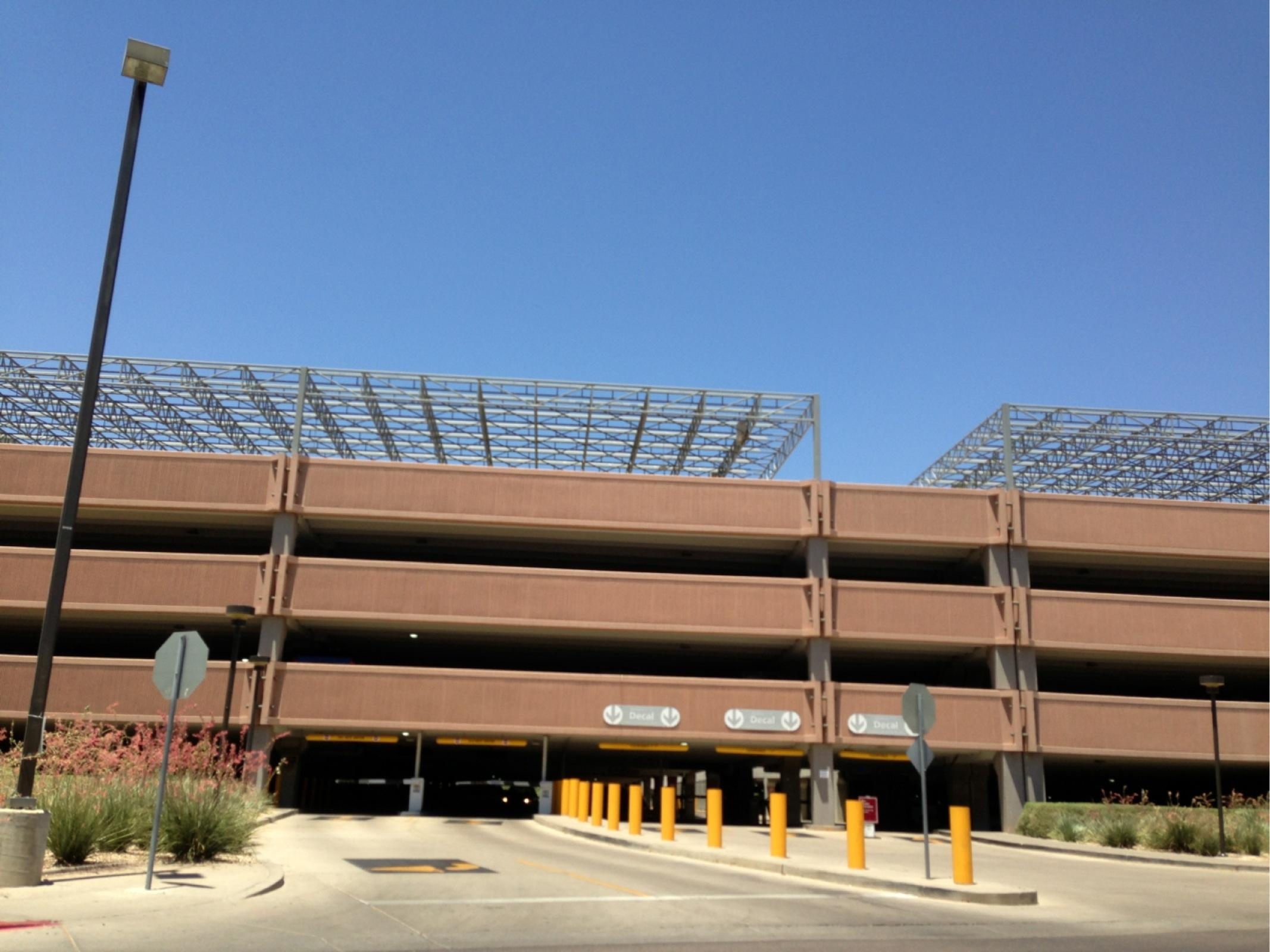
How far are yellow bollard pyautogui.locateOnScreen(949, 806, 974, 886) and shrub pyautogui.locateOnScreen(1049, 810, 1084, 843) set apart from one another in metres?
17.6

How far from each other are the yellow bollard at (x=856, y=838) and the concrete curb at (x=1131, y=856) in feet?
24.3

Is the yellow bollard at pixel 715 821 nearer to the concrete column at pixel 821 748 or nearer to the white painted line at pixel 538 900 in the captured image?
the white painted line at pixel 538 900

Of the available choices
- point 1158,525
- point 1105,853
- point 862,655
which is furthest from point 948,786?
point 1105,853

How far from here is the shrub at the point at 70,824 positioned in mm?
14500

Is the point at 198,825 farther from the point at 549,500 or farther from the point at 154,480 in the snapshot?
the point at 154,480

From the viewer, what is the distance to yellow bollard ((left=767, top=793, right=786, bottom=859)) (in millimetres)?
20281

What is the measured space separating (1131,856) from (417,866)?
50.9 feet

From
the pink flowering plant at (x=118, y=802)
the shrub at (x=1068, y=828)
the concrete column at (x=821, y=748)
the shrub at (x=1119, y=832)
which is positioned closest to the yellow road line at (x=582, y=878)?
the pink flowering plant at (x=118, y=802)

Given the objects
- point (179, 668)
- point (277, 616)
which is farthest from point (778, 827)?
point (277, 616)

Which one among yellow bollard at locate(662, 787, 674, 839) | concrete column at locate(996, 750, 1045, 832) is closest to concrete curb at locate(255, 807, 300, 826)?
yellow bollard at locate(662, 787, 674, 839)

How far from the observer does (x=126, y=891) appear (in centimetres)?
1243

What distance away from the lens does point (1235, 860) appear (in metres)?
23.4

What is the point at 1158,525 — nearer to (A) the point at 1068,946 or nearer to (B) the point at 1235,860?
(B) the point at 1235,860

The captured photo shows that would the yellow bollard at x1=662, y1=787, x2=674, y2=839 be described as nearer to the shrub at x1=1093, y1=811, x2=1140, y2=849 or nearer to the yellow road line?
the yellow road line
